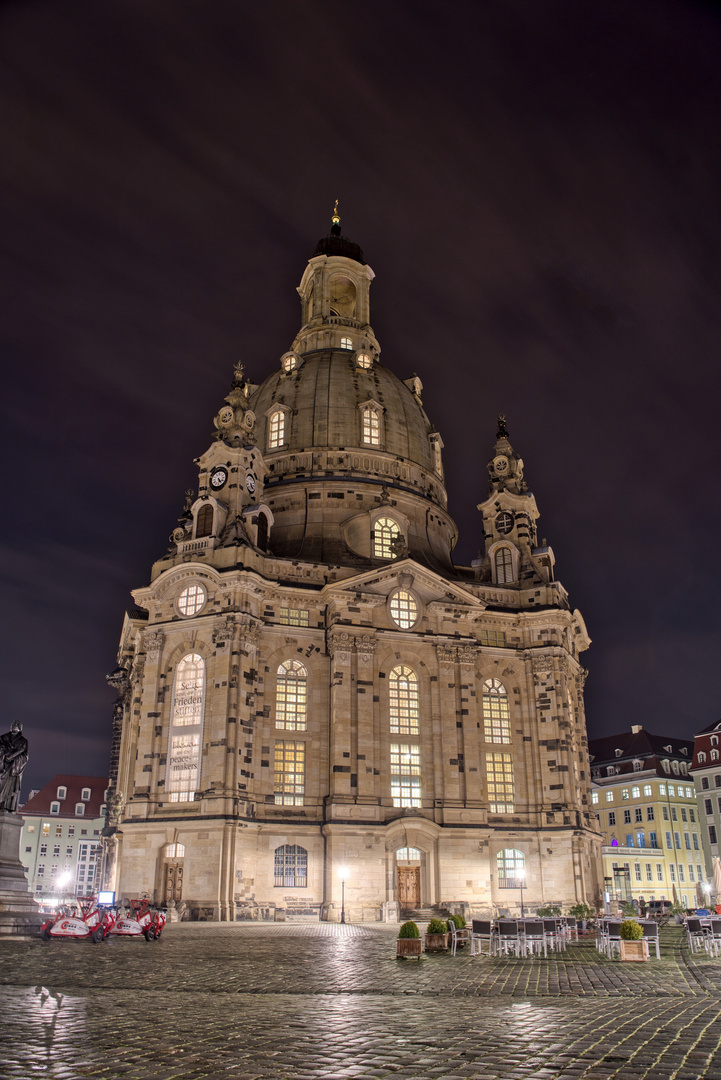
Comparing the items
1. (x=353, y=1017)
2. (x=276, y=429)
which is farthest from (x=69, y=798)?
(x=353, y=1017)

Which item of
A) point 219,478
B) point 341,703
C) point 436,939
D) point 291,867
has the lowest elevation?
point 436,939

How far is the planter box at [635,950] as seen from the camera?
23641 millimetres

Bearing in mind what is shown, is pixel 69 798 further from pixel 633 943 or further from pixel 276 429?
pixel 633 943

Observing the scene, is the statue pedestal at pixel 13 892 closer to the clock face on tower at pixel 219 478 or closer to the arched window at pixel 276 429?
the clock face on tower at pixel 219 478

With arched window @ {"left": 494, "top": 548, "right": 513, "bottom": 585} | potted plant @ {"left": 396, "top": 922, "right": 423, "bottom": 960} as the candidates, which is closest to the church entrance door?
arched window @ {"left": 494, "top": 548, "right": 513, "bottom": 585}

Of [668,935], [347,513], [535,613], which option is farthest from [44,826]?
[668,935]

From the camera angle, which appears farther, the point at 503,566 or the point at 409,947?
the point at 503,566

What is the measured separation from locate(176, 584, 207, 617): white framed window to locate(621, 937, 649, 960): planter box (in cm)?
3633

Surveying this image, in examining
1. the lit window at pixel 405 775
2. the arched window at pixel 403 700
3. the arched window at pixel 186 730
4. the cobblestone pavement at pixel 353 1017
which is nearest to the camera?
the cobblestone pavement at pixel 353 1017

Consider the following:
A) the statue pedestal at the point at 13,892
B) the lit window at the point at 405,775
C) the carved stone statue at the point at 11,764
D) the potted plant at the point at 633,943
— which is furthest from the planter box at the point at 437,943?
the lit window at the point at 405,775

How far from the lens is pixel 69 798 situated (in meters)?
107

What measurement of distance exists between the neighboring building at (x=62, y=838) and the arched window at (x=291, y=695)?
56.4 m

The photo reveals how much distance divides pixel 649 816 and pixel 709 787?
768cm

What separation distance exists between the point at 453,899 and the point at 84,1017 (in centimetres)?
4322
